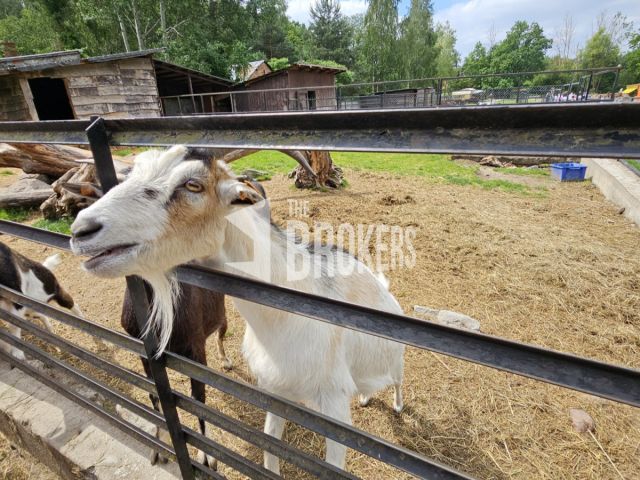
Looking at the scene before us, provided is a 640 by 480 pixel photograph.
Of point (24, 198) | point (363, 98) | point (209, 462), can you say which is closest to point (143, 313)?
point (209, 462)

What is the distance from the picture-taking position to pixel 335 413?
175cm

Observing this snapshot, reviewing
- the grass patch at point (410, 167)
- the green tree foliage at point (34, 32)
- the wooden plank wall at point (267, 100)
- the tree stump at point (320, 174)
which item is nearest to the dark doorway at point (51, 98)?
the wooden plank wall at point (267, 100)

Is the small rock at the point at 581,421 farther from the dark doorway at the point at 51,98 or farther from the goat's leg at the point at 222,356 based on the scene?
the dark doorway at the point at 51,98

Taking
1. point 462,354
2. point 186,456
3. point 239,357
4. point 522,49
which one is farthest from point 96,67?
point 522,49

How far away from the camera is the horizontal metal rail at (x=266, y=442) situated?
1.19 metres

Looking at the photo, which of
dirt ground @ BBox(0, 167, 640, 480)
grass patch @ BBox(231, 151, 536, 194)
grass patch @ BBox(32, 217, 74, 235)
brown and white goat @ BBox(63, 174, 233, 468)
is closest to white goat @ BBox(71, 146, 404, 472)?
brown and white goat @ BBox(63, 174, 233, 468)

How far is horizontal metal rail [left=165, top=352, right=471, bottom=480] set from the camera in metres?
1.00

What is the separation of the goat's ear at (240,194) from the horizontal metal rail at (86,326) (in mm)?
717

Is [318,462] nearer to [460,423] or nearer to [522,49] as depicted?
[460,423]

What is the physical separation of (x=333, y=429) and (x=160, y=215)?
0.92m

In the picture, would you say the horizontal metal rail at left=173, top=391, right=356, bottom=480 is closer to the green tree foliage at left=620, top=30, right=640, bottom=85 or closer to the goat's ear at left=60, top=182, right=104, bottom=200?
the goat's ear at left=60, top=182, right=104, bottom=200

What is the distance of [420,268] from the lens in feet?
14.8

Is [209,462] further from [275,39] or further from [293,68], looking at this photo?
[275,39]

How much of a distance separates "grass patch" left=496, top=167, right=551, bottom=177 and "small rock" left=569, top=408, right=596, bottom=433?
335 inches
